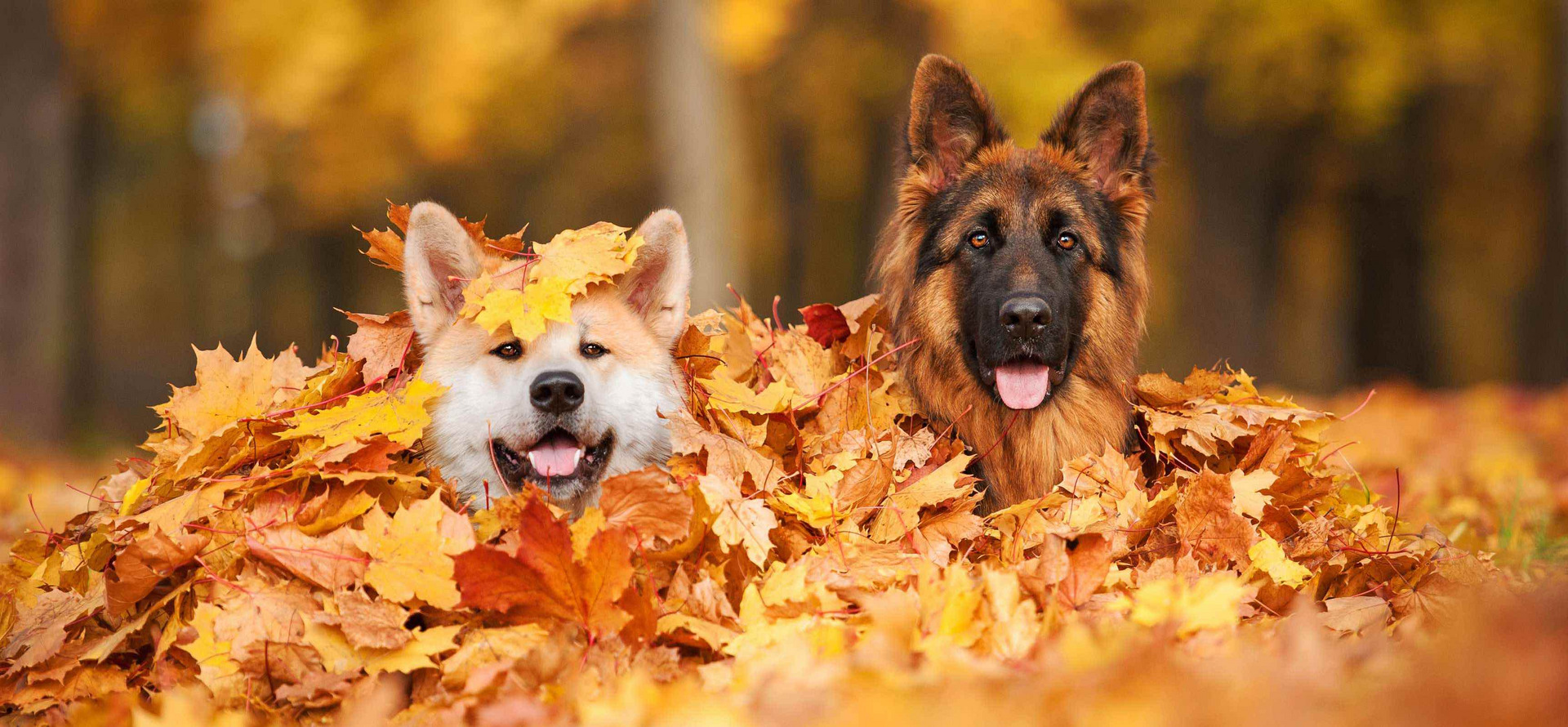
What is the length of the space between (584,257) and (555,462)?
622 millimetres

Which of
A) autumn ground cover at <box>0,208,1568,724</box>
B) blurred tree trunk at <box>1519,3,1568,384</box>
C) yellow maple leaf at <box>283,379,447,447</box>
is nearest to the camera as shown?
autumn ground cover at <box>0,208,1568,724</box>

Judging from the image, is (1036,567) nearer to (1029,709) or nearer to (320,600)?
(1029,709)

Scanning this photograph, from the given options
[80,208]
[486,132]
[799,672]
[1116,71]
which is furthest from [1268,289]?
[80,208]

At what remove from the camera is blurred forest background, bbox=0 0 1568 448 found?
42.2ft

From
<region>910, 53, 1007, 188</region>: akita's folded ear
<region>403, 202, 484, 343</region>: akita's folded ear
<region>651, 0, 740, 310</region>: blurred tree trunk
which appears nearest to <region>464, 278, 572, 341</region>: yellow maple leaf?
<region>403, 202, 484, 343</region>: akita's folded ear

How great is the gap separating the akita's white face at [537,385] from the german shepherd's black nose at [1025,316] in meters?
1.09

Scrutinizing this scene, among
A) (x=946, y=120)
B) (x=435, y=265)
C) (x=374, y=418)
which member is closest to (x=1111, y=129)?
(x=946, y=120)

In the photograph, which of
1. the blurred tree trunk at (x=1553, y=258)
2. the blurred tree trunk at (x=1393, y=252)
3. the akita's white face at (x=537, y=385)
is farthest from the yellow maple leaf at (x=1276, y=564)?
the blurred tree trunk at (x=1393, y=252)

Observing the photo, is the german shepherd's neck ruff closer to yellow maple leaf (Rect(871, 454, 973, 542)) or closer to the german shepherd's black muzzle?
the german shepherd's black muzzle

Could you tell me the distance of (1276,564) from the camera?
11.2 feet

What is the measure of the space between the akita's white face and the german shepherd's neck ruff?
0.96 metres

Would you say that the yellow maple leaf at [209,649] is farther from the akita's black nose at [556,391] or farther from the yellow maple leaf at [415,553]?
the akita's black nose at [556,391]

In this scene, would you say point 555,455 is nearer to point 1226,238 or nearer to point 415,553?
point 415,553

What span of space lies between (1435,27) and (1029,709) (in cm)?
1430
